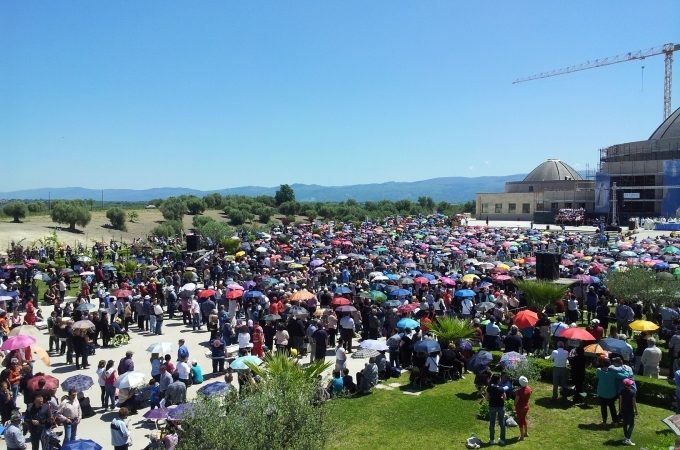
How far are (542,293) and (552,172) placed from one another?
8207cm

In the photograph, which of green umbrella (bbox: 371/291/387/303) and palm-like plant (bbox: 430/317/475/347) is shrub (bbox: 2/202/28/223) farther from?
palm-like plant (bbox: 430/317/475/347)

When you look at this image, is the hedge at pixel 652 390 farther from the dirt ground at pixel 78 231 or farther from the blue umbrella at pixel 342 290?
the dirt ground at pixel 78 231

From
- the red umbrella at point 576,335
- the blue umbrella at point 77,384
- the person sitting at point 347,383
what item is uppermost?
Answer: the red umbrella at point 576,335

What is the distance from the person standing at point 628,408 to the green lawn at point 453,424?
22 cm

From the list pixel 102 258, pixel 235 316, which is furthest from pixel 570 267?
pixel 102 258

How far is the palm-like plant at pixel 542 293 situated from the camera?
18.4 meters

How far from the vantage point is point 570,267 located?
25000 mm

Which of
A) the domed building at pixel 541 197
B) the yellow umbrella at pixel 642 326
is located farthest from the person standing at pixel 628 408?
the domed building at pixel 541 197

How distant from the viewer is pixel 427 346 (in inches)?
519

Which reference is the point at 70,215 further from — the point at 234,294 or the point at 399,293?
the point at 399,293

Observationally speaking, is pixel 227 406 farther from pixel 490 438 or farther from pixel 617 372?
pixel 617 372

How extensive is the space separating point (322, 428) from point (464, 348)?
25.2ft

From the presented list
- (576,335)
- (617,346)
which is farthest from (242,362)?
(617,346)

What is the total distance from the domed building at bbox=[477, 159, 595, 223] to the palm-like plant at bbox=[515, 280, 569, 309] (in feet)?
198
